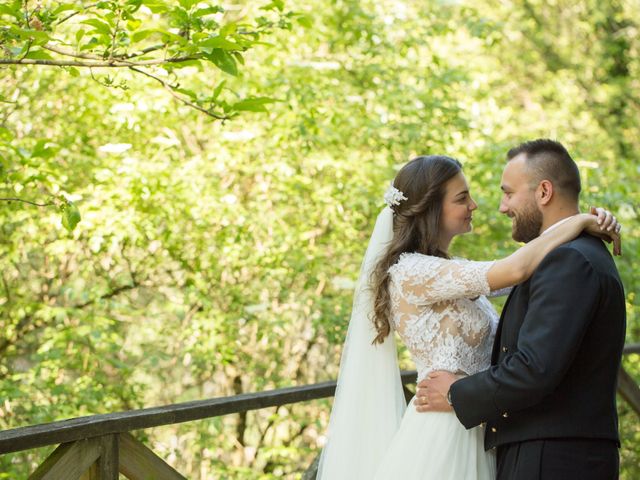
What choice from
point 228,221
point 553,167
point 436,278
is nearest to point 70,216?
point 436,278

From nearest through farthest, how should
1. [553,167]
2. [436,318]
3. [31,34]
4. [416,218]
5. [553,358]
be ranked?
1. [553,358]
2. [31,34]
3. [553,167]
4. [436,318]
5. [416,218]

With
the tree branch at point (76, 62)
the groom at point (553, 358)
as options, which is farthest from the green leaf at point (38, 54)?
the groom at point (553, 358)

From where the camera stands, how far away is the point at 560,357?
75.4 inches

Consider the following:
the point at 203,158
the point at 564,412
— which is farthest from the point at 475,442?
the point at 203,158

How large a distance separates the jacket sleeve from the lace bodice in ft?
1.01

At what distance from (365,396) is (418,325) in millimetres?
360

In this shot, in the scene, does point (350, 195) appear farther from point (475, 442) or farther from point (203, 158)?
point (475, 442)

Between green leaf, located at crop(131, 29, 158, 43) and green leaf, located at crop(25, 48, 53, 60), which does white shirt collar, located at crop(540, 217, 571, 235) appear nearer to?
green leaf, located at crop(131, 29, 158, 43)

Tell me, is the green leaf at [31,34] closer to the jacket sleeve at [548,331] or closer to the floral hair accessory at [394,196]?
the floral hair accessory at [394,196]

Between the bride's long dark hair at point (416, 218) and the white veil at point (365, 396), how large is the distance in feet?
0.20

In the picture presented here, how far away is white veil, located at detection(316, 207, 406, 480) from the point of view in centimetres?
254

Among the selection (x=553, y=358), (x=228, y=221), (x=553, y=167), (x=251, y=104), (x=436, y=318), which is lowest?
(x=553, y=358)

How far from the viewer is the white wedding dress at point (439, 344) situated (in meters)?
2.26

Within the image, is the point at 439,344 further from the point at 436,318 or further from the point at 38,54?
the point at 38,54
